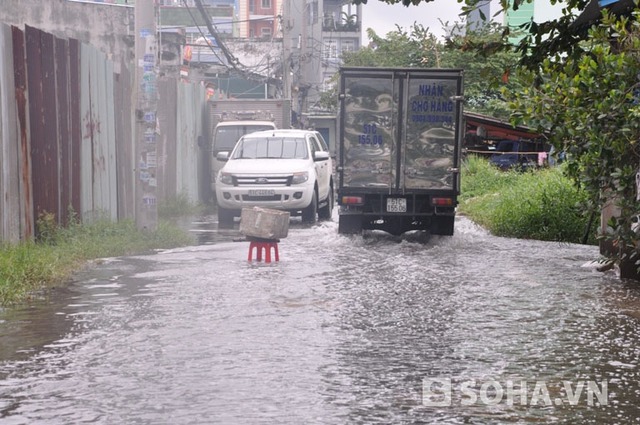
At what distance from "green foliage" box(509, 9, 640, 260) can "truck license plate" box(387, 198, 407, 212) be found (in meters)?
5.64

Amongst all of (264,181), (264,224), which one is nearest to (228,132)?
(264,181)

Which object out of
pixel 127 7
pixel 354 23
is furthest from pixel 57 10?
pixel 354 23

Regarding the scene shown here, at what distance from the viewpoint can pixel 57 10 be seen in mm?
35656

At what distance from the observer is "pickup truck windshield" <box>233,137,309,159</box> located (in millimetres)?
23609

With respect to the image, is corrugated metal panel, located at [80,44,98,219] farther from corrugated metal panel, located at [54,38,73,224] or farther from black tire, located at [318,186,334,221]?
black tire, located at [318,186,334,221]

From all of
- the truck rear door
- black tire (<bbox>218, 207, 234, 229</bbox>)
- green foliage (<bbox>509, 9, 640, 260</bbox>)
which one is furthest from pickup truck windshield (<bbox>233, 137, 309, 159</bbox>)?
green foliage (<bbox>509, 9, 640, 260</bbox>)

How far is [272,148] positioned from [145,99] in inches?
265

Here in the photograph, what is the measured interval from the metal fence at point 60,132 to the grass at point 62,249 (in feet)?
0.95

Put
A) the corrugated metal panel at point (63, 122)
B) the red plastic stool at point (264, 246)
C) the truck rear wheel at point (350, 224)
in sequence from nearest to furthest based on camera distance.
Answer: the red plastic stool at point (264, 246)
the corrugated metal panel at point (63, 122)
the truck rear wheel at point (350, 224)

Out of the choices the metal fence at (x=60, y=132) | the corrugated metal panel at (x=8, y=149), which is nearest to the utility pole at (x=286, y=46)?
the metal fence at (x=60, y=132)

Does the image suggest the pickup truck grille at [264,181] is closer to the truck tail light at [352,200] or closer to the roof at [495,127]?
the truck tail light at [352,200]

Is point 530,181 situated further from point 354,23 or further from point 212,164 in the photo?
point 354,23

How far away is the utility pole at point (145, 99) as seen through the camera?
17.2m

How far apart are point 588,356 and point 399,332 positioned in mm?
1728
